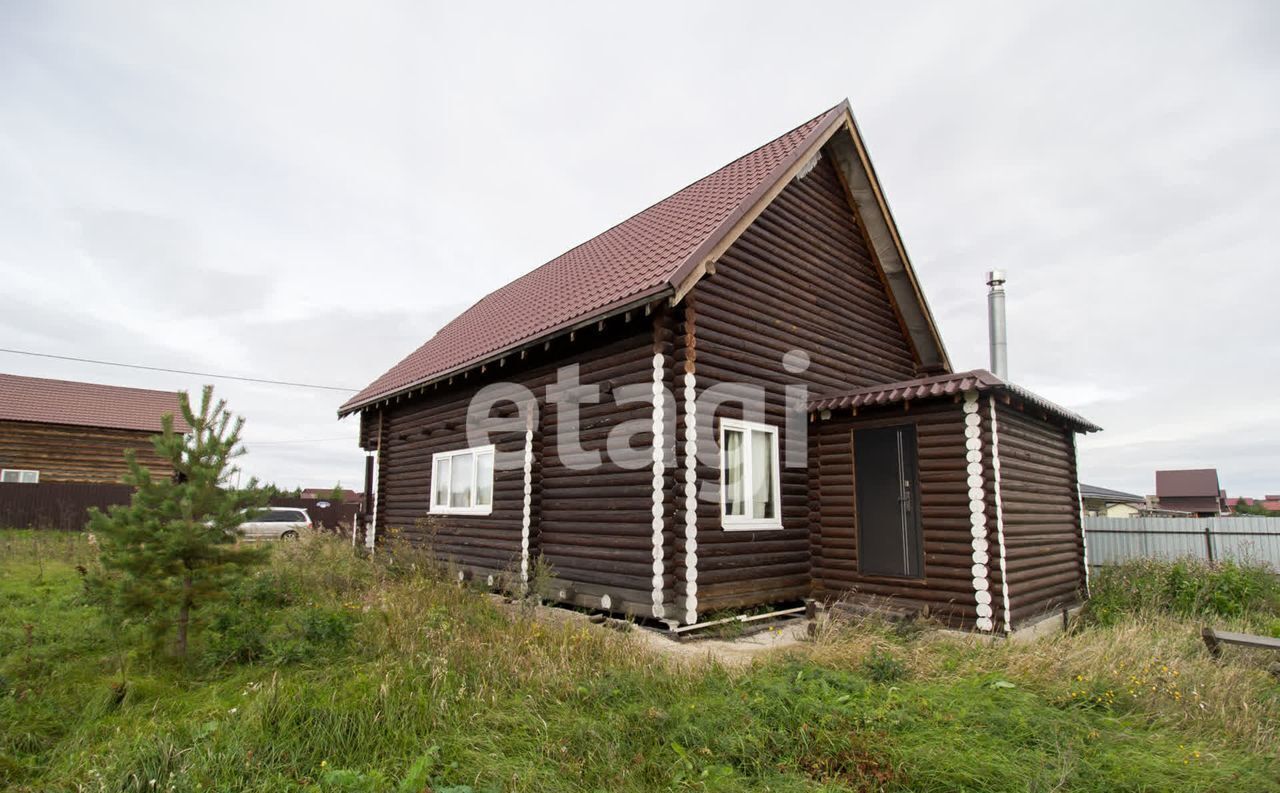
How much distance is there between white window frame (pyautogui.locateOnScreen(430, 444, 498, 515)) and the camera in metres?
10.9

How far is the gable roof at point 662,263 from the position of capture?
26.1 feet

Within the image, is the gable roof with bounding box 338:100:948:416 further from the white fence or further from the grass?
the white fence

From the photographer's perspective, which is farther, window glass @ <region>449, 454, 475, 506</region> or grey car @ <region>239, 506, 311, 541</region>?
grey car @ <region>239, 506, 311, 541</region>

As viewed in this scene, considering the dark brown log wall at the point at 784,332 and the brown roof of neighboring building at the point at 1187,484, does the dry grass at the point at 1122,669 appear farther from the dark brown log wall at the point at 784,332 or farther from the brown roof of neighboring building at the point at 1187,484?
the brown roof of neighboring building at the point at 1187,484

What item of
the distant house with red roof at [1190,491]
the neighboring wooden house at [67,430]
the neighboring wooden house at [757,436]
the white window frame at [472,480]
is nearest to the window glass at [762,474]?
the neighboring wooden house at [757,436]

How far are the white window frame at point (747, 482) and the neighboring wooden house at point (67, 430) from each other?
2275cm

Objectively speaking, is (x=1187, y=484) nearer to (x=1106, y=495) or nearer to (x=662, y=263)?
(x=1106, y=495)

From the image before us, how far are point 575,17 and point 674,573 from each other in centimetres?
858

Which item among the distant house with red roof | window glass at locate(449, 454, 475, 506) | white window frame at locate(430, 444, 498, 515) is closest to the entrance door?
white window frame at locate(430, 444, 498, 515)

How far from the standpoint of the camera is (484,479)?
11.1 m

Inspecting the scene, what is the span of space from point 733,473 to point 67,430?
28.3m

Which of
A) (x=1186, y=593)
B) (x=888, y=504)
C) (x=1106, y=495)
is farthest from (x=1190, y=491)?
(x=888, y=504)

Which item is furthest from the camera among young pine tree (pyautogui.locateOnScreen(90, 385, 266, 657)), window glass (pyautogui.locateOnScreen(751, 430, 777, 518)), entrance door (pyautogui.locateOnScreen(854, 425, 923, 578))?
window glass (pyautogui.locateOnScreen(751, 430, 777, 518))

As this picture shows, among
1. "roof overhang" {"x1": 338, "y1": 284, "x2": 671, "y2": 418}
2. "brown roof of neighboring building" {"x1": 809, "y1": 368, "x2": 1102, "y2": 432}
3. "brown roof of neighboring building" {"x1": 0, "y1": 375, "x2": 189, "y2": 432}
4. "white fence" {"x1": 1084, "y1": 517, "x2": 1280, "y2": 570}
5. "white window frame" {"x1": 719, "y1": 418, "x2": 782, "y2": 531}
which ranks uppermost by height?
"brown roof of neighboring building" {"x1": 0, "y1": 375, "x2": 189, "y2": 432}
